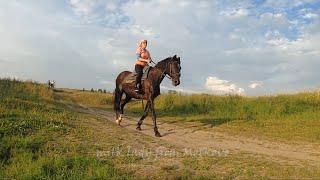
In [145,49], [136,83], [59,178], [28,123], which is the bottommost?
[59,178]

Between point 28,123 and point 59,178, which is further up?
point 28,123

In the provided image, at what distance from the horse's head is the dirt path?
2.18 meters

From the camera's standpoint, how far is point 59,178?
10641 millimetres

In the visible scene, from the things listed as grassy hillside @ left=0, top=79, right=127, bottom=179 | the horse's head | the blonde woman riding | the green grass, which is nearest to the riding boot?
the blonde woman riding

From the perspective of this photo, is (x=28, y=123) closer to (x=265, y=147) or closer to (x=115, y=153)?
(x=115, y=153)

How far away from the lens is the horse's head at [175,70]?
17484mm

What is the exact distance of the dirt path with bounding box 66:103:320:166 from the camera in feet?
45.0

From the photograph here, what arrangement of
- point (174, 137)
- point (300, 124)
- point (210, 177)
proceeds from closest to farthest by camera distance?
1. point (210, 177)
2. point (174, 137)
3. point (300, 124)

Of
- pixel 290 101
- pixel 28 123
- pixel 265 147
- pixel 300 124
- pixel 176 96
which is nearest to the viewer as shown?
pixel 28 123

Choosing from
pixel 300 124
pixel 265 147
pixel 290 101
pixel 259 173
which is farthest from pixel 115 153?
pixel 290 101

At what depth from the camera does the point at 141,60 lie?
1847 cm

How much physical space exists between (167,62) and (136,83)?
1652 millimetres

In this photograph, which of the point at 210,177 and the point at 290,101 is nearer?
the point at 210,177

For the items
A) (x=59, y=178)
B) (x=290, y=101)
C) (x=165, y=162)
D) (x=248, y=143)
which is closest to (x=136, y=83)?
(x=248, y=143)
